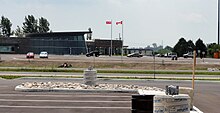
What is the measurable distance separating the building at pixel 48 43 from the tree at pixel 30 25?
148 feet

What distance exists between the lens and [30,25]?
160 metres

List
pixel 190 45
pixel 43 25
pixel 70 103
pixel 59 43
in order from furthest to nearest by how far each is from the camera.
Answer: pixel 43 25 < pixel 190 45 < pixel 59 43 < pixel 70 103

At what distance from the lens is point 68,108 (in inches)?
561

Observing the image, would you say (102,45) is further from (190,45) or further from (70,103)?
(70,103)

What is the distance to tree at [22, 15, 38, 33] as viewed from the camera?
526ft

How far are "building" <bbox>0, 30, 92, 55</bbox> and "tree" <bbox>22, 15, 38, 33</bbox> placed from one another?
1778 inches

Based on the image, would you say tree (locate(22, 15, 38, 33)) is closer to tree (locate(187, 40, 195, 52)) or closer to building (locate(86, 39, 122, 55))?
building (locate(86, 39, 122, 55))

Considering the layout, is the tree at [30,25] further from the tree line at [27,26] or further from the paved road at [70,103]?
the paved road at [70,103]

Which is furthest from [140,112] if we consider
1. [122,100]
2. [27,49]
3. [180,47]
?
[180,47]

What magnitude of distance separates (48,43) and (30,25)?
5052 centimetres

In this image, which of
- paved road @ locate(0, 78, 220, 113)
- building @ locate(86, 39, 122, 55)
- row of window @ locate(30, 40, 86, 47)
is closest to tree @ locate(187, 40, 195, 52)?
building @ locate(86, 39, 122, 55)

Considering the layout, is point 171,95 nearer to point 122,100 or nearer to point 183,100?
point 183,100

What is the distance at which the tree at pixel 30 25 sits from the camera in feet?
526

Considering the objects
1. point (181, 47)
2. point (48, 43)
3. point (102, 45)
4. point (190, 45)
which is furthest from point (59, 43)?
point (190, 45)
